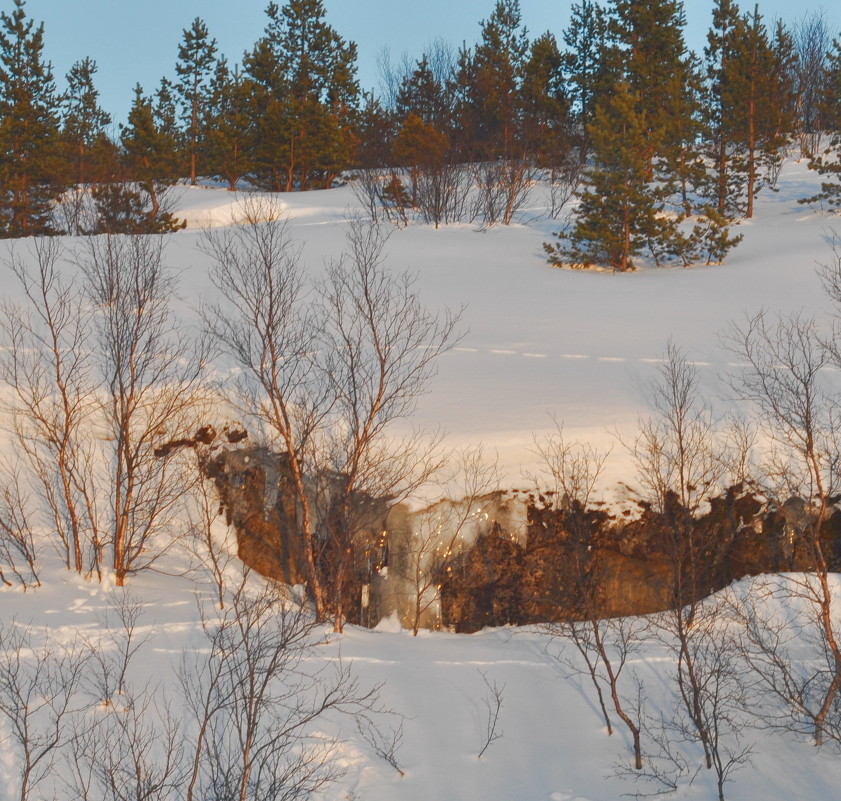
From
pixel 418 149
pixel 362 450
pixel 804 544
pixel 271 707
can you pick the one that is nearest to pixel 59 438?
pixel 362 450

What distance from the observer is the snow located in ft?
33.1

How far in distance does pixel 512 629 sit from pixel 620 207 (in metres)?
13.9

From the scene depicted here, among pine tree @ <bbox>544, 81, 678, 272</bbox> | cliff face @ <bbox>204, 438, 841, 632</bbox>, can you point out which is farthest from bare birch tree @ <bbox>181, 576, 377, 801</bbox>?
pine tree @ <bbox>544, 81, 678, 272</bbox>

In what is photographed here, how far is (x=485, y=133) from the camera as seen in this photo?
127 ft

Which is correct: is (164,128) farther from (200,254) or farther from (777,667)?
(777,667)

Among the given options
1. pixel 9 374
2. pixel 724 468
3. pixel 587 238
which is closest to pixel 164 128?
pixel 587 238

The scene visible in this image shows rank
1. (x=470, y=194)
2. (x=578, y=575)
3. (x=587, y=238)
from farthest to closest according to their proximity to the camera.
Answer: (x=470, y=194) → (x=587, y=238) → (x=578, y=575)

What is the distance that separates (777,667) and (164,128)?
124ft

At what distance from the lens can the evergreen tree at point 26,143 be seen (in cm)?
2972

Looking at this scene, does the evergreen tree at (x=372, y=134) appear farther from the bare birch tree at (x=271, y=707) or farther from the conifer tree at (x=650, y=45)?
the bare birch tree at (x=271, y=707)

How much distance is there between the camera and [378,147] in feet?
128

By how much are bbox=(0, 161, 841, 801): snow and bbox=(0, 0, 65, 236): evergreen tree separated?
916 centimetres

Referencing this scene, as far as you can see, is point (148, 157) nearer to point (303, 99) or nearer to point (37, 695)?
point (303, 99)

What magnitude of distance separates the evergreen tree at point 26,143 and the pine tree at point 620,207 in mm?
17912
